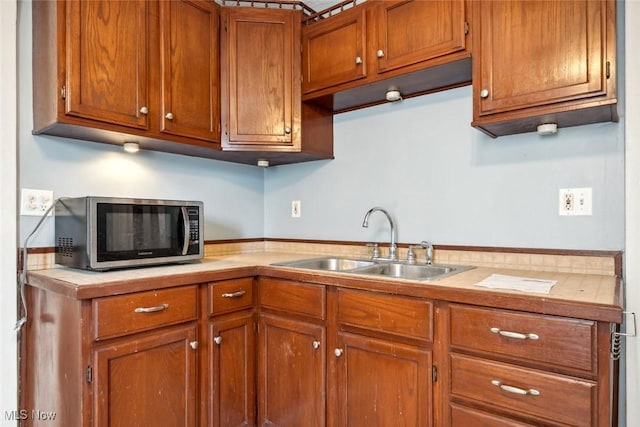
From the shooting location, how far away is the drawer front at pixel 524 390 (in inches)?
41.3

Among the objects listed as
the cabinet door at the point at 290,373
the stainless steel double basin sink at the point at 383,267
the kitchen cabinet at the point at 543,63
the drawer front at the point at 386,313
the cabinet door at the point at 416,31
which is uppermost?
the cabinet door at the point at 416,31

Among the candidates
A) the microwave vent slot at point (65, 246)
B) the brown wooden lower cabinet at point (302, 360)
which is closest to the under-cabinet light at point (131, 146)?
the microwave vent slot at point (65, 246)

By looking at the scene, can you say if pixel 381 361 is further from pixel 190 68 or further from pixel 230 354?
pixel 190 68

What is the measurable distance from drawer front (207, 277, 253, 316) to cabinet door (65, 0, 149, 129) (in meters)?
0.81

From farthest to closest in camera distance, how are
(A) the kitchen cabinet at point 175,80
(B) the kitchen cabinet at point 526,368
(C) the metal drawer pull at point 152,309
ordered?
(A) the kitchen cabinet at point 175,80
(C) the metal drawer pull at point 152,309
(B) the kitchen cabinet at point 526,368

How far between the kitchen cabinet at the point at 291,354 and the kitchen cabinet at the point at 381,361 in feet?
0.27

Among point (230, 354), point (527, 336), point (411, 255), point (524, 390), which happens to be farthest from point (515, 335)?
point (230, 354)

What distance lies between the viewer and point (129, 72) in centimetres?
164

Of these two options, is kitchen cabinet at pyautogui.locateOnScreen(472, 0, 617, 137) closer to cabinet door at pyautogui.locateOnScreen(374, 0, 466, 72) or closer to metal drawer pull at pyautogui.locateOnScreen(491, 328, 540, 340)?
cabinet door at pyautogui.locateOnScreen(374, 0, 466, 72)

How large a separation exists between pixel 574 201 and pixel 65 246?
215 cm

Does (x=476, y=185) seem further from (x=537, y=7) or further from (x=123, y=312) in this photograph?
(x=123, y=312)

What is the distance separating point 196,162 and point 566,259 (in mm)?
1975

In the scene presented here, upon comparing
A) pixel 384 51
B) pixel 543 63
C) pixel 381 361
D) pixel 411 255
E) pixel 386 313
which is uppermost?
pixel 384 51

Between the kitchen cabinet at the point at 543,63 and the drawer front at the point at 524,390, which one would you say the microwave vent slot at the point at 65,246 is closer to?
the drawer front at the point at 524,390
